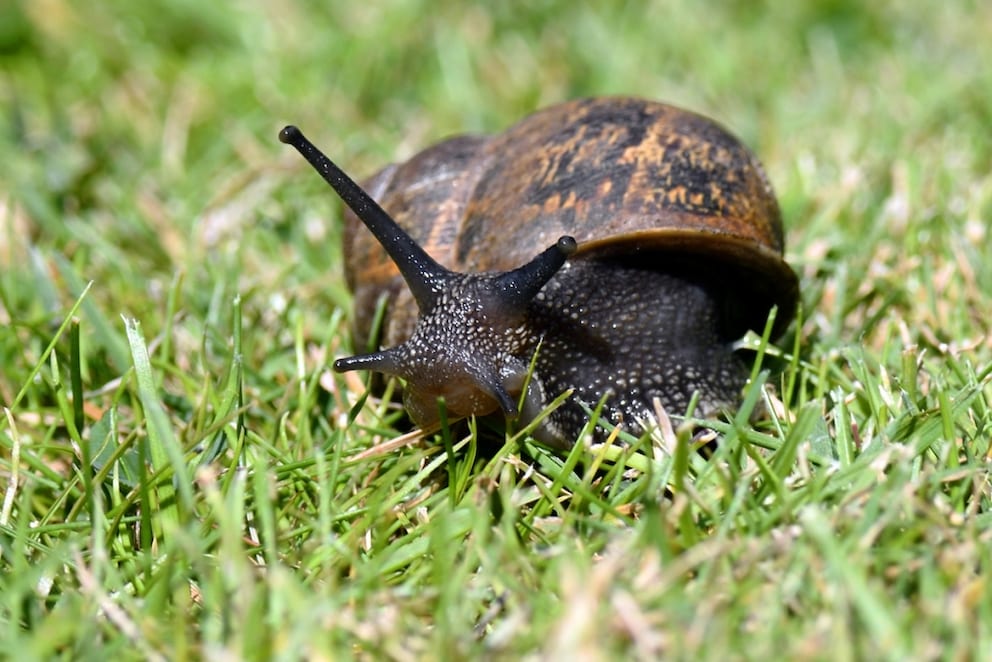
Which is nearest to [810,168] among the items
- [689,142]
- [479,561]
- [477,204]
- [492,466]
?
[689,142]

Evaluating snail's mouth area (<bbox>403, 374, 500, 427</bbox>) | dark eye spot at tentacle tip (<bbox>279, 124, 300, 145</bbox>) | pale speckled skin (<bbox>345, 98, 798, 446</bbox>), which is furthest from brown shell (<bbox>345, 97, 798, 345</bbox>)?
dark eye spot at tentacle tip (<bbox>279, 124, 300, 145</bbox>)

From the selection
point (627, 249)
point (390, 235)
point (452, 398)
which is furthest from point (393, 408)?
point (627, 249)

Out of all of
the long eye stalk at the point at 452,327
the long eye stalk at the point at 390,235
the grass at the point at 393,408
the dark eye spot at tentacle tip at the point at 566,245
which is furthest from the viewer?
the long eye stalk at the point at 390,235

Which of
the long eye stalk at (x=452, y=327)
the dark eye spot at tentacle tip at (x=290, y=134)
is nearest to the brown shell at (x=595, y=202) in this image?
the long eye stalk at (x=452, y=327)

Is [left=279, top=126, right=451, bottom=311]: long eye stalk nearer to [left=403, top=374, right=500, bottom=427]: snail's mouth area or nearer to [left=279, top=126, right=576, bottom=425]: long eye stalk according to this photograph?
[left=279, top=126, right=576, bottom=425]: long eye stalk

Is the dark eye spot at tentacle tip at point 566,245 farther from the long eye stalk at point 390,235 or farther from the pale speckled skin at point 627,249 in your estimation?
the long eye stalk at point 390,235

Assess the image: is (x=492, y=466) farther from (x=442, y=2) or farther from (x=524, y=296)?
A: (x=442, y=2)

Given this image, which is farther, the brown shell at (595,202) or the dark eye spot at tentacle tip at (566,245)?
the brown shell at (595,202)

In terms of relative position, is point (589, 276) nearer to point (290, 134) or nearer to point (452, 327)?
point (452, 327)
